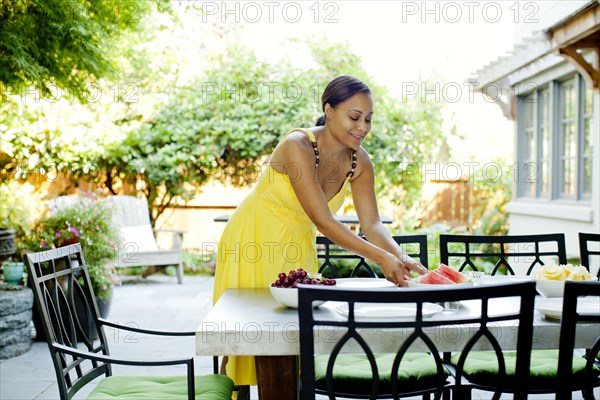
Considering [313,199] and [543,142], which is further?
[543,142]

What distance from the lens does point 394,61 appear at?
659 inches

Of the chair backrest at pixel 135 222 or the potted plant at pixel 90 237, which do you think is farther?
the chair backrest at pixel 135 222

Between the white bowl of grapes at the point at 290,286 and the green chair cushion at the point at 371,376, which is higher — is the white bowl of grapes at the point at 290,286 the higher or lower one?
the higher one

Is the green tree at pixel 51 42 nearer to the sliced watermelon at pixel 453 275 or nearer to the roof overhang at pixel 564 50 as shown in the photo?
the sliced watermelon at pixel 453 275

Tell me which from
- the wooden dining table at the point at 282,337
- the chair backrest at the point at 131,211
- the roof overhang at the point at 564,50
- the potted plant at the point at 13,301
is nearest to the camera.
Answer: the wooden dining table at the point at 282,337

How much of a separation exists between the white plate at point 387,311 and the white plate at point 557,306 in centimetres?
32

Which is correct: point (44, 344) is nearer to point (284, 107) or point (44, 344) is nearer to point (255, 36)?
point (284, 107)

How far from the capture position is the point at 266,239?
288cm

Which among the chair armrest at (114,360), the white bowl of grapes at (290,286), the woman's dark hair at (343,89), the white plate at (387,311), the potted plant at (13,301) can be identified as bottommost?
the potted plant at (13,301)

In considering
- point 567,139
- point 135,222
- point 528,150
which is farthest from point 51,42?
point 528,150

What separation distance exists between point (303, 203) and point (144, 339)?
3.30 m

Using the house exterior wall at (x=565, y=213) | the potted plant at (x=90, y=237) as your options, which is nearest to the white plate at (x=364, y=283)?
the potted plant at (x=90, y=237)

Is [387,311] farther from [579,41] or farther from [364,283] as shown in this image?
[579,41]

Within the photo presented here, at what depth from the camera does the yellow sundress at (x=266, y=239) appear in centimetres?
279
